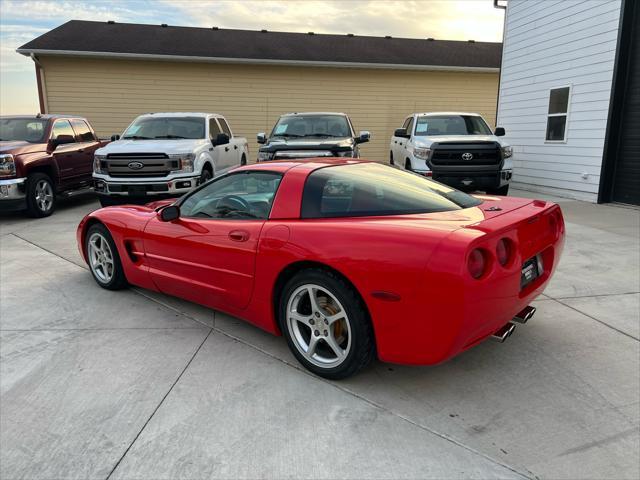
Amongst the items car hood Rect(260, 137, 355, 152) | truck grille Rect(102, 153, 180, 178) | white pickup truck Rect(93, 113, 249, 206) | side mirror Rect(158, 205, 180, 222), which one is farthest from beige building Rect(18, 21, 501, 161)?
side mirror Rect(158, 205, 180, 222)

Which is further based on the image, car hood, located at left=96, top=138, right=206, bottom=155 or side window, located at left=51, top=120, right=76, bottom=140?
side window, located at left=51, top=120, right=76, bottom=140

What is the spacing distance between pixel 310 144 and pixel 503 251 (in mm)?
6632

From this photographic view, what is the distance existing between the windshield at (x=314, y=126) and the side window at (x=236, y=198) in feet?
20.8

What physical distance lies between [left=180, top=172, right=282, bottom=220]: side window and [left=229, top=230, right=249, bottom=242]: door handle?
14cm

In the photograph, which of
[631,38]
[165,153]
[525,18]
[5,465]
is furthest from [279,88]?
[5,465]

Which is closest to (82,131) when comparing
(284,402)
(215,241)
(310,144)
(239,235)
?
(310,144)

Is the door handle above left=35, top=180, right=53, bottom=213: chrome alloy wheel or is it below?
above

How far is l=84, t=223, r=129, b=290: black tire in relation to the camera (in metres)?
4.62

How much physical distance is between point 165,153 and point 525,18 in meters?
9.96

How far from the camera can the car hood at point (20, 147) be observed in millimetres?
8221

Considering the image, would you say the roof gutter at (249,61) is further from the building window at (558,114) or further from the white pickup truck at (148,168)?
the white pickup truck at (148,168)

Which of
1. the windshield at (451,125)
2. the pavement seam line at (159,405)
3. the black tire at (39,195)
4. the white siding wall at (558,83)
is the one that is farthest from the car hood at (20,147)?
the white siding wall at (558,83)

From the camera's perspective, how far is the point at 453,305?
8.05 feet

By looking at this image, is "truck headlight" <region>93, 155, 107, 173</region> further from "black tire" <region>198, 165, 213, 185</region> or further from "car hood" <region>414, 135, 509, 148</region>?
"car hood" <region>414, 135, 509, 148</region>
